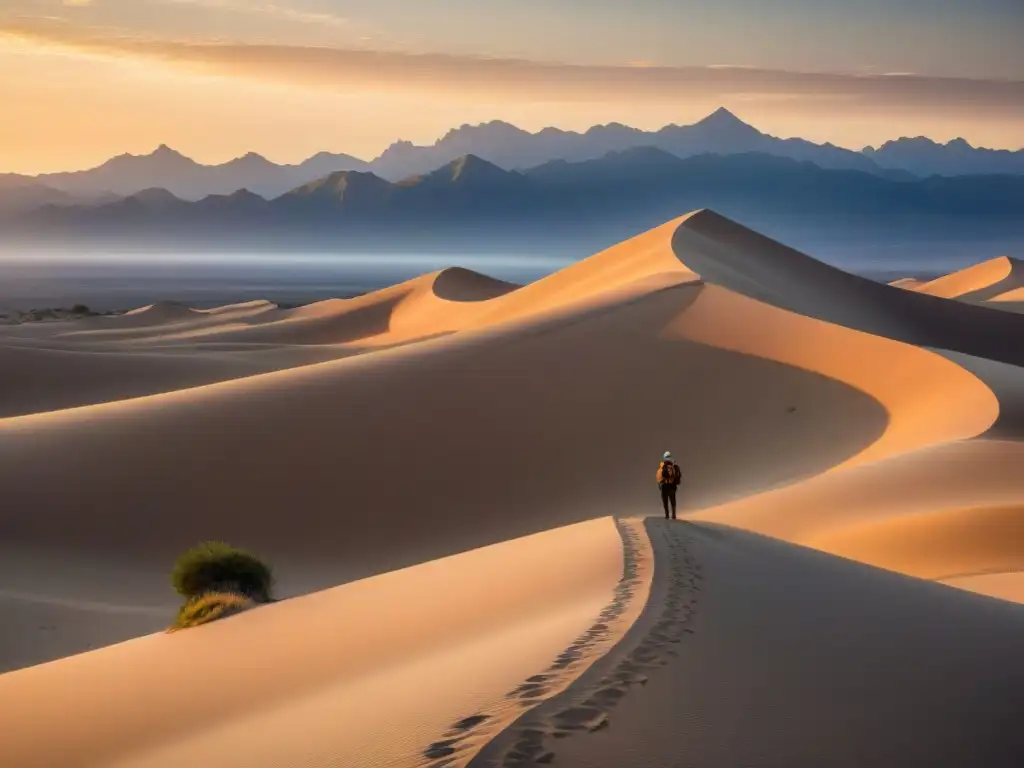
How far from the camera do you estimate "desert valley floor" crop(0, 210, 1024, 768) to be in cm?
554

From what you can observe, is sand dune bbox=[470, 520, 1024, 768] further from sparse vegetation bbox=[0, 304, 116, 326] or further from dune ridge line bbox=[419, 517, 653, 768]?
sparse vegetation bbox=[0, 304, 116, 326]

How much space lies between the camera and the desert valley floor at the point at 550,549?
18.2ft

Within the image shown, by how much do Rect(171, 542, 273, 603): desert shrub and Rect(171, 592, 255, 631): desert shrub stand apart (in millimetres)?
994

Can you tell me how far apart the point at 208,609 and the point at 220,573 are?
1.43 meters

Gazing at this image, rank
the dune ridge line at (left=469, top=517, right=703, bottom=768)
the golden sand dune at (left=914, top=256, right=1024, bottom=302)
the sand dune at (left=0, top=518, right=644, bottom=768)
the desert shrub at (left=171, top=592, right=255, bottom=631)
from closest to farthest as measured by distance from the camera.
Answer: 1. the dune ridge line at (left=469, top=517, right=703, bottom=768)
2. the sand dune at (left=0, top=518, right=644, bottom=768)
3. the desert shrub at (left=171, top=592, right=255, bottom=631)
4. the golden sand dune at (left=914, top=256, right=1024, bottom=302)

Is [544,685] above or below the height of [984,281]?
below

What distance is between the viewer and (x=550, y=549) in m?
10.5

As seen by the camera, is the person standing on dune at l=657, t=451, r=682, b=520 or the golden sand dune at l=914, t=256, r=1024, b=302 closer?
the person standing on dune at l=657, t=451, r=682, b=520

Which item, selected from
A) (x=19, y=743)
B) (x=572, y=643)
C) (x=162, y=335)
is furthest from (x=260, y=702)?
(x=162, y=335)

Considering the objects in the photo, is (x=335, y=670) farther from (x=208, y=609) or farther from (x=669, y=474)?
(x=669, y=474)

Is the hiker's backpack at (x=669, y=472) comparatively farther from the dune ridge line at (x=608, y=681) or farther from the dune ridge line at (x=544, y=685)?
the dune ridge line at (x=544, y=685)

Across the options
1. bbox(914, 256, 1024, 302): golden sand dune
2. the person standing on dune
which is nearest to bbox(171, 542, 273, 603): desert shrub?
the person standing on dune

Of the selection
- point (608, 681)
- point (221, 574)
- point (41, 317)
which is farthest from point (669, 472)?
point (41, 317)

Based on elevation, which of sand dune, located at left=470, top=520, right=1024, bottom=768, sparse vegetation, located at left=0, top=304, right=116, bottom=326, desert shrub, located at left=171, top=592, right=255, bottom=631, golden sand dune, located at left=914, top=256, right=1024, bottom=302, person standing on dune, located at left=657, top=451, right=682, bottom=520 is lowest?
sand dune, located at left=470, top=520, right=1024, bottom=768
